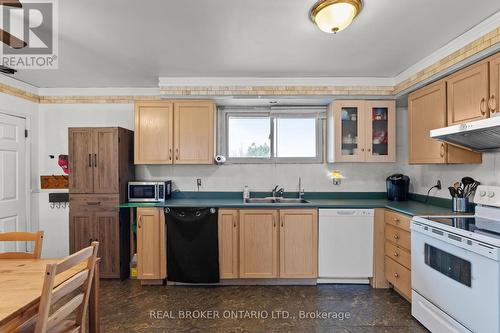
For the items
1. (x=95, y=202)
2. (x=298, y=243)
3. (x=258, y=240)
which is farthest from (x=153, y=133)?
(x=298, y=243)

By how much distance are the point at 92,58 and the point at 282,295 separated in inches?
123

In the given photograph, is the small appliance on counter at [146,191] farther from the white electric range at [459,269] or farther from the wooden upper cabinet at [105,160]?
the white electric range at [459,269]

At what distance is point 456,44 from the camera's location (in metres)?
2.26

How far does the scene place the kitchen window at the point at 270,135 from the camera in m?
3.61

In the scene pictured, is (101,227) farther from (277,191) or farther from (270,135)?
(270,135)

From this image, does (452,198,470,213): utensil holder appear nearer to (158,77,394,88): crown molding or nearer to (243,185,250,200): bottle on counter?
(158,77,394,88): crown molding

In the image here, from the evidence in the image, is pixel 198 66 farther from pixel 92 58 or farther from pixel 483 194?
pixel 483 194

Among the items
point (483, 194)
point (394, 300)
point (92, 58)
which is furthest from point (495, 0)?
point (92, 58)

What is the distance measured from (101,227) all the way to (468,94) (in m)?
3.87

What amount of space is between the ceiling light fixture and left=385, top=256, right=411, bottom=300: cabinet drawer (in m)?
2.25

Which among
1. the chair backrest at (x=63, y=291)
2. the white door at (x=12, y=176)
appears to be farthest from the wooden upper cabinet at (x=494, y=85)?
the white door at (x=12, y=176)

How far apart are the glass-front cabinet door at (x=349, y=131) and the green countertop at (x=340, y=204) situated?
22.3 inches

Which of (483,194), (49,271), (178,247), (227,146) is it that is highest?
(227,146)

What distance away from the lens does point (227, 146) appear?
3.64 m
